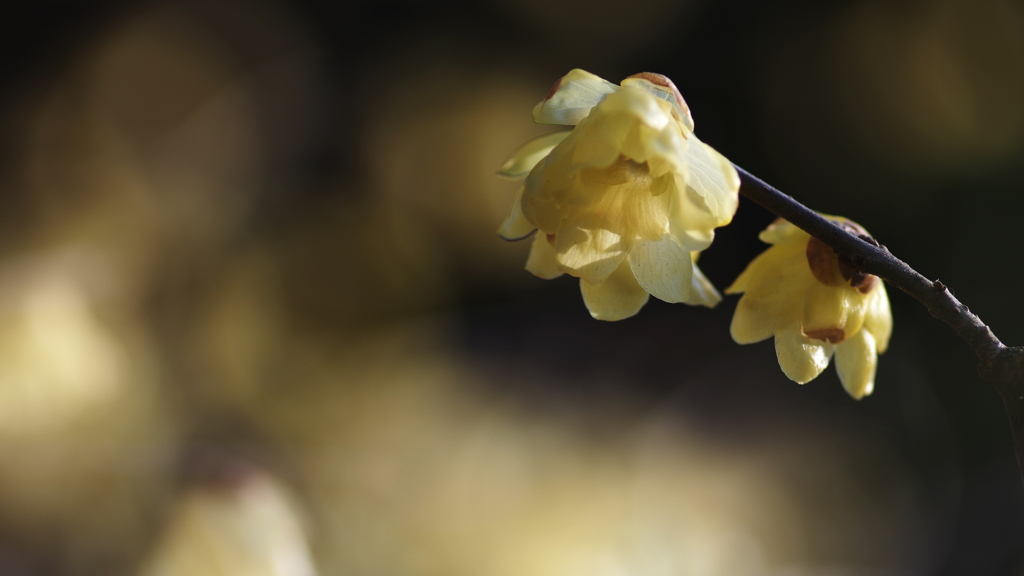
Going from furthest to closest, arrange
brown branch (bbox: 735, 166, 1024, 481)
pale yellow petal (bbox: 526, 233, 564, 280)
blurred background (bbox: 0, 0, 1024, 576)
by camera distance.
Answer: blurred background (bbox: 0, 0, 1024, 576) < pale yellow petal (bbox: 526, 233, 564, 280) < brown branch (bbox: 735, 166, 1024, 481)

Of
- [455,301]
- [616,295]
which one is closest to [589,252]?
[616,295]

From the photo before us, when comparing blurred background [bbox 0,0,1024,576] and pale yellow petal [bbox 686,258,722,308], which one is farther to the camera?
blurred background [bbox 0,0,1024,576]

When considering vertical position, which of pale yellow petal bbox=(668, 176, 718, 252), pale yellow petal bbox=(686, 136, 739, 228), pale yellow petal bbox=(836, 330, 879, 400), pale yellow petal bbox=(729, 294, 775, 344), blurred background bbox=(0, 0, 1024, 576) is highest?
pale yellow petal bbox=(686, 136, 739, 228)

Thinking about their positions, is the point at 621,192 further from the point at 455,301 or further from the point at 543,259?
the point at 455,301

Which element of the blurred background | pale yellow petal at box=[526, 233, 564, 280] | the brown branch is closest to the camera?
the brown branch

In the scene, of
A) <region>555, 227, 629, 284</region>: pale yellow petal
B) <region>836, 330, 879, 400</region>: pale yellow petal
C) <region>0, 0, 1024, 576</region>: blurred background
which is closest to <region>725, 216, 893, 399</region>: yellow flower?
<region>836, 330, 879, 400</region>: pale yellow petal

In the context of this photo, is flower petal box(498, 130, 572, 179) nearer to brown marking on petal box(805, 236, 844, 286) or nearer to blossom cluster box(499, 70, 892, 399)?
blossom cluster box(499, 70, 892, 399)

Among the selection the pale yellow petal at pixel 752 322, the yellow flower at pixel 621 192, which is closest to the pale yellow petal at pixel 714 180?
the yellow flower at pixel 621 192
